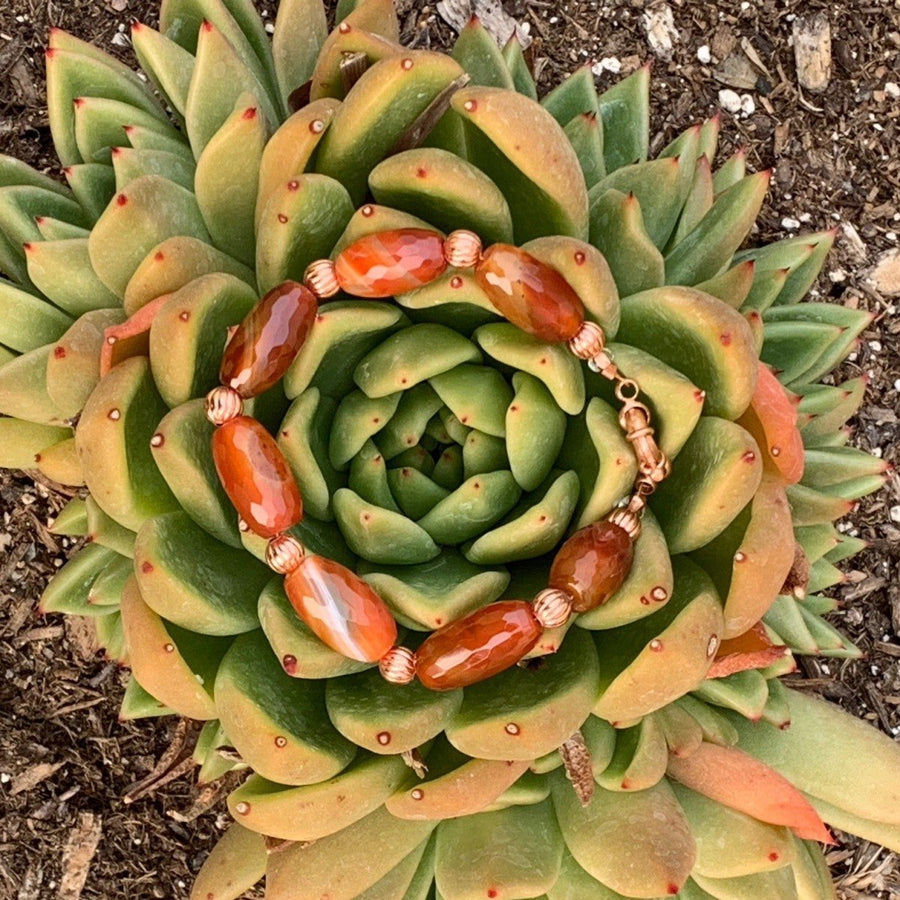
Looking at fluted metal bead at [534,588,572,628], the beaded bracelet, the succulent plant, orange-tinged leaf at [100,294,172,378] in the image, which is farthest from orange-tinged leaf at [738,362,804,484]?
orange-tinged leaf at [100,294,172,378]

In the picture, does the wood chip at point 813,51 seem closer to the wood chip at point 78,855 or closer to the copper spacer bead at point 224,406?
the copper spacer bead at point 224,406

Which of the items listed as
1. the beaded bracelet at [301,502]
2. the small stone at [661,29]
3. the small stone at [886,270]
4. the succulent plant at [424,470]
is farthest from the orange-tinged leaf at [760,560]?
the small stone at [661,29]

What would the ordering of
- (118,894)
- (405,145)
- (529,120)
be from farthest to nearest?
(118,894) → (405,145) → (529,120)

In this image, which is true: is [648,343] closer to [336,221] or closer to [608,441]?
[608,441]

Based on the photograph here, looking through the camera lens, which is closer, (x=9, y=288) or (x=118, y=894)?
(x=9, y=288)

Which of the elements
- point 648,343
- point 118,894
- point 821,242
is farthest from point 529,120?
point 118,894
